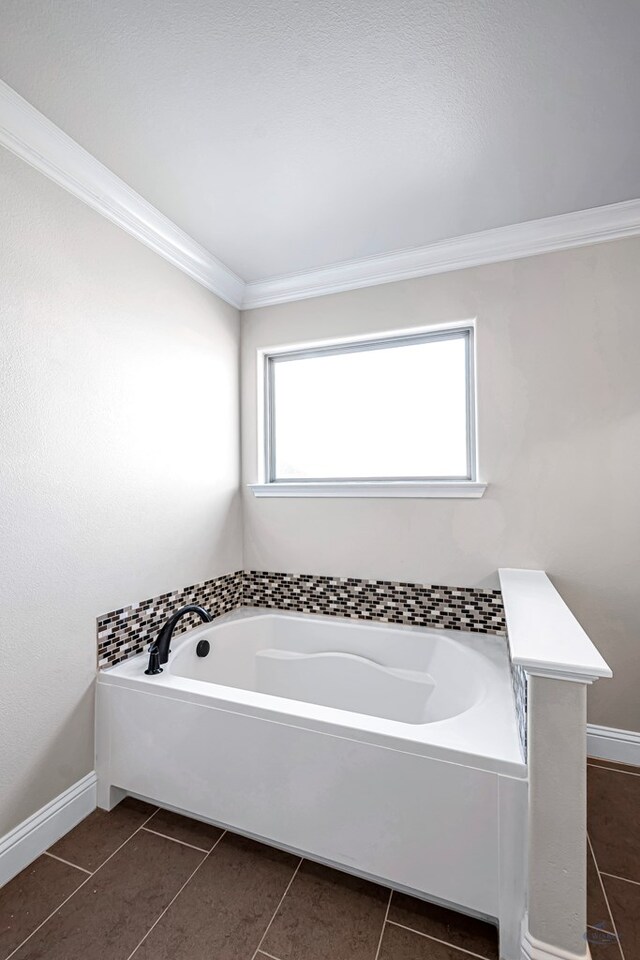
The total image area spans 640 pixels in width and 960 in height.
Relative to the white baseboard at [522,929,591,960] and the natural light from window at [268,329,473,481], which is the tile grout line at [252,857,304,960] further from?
the natural light from window at [268,329,473,481]

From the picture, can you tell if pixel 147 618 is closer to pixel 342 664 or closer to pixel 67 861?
pixel 67 861

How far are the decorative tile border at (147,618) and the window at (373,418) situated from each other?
0.66 metres

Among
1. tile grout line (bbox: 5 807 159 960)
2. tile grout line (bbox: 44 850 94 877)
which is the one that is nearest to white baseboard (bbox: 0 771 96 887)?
tile grout line (bbox: 44 850 94 877)

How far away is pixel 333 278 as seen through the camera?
2516 millimetres

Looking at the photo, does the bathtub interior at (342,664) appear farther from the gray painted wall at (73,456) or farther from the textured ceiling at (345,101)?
the textured ceiling at (345,101)

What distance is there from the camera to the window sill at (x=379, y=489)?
226 centimetres

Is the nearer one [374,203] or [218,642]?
[374,203]

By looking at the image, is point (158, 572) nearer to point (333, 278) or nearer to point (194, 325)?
point (194, 325)

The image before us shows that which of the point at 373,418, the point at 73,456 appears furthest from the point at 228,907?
the point at 373,418

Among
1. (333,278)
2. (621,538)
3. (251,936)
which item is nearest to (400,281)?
(333,278)

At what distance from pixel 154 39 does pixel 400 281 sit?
150 centimetres

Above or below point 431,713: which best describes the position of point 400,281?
above

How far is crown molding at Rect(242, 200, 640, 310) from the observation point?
2014mm

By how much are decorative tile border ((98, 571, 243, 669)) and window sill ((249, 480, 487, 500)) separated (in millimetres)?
604
